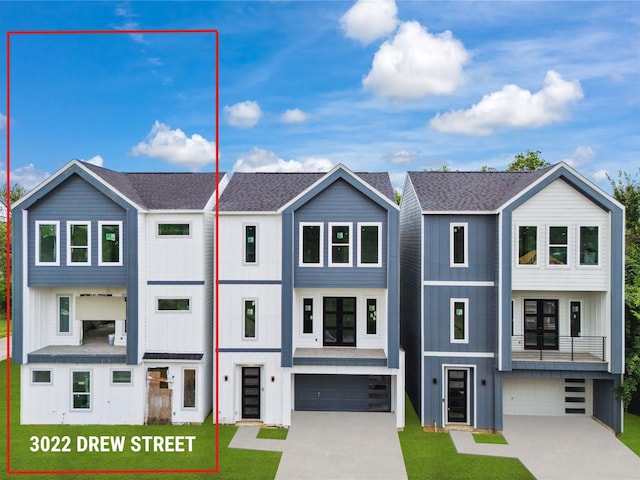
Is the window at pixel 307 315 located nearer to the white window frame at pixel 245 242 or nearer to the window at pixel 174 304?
the white window frame at pixel 245 242

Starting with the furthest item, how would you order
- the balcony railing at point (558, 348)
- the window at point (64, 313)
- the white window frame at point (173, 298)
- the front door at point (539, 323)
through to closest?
1. the window at point (64, 313)
2. the front door at point (539, 323)
3. the white window frame at point (173, 298)
4. the balcony railing at point (558, 348)

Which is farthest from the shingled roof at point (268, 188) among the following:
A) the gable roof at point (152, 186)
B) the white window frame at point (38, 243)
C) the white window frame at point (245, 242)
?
the white window frame at point (38, 243)

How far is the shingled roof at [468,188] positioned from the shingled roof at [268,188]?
1.32 m

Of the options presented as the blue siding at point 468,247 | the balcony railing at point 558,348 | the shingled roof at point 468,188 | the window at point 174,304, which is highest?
the shingled roof at point 468,188

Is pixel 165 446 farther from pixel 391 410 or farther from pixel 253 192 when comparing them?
pixel 253 192

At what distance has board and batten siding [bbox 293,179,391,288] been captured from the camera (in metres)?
15.9

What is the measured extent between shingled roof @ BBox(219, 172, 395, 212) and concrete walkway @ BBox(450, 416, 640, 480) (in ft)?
28.1

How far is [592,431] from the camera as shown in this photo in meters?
15.6

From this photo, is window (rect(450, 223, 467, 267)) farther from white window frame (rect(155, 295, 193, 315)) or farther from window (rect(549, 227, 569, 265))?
white window frame (rect(155, 295, 193, 315))

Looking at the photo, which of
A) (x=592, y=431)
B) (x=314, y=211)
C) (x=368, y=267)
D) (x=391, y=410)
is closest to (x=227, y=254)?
(x=314, y=211)

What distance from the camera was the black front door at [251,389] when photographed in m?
16.5

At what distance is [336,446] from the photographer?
14.3m

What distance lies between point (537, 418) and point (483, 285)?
5.49 meters

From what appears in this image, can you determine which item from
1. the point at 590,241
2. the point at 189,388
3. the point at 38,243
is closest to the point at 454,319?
the point at 590,241
